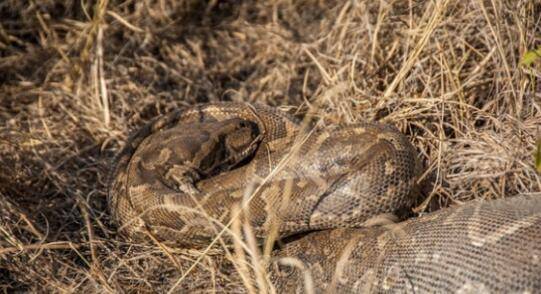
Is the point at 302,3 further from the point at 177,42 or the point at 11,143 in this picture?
the point at 11,143

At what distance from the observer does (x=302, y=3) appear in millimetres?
8695

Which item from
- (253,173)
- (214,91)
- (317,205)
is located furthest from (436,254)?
(214,91)

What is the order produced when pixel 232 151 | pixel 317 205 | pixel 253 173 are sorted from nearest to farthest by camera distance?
pixel 317 205
pixel 253 173
pixel 232 151

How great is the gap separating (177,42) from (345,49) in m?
2.01

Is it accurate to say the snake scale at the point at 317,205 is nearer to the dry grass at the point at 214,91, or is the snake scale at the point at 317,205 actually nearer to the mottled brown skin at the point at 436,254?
the mottled brown skin at the point at 436,254

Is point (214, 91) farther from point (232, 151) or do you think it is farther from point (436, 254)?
point (436, 254)

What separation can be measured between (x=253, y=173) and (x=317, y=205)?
1058 mm

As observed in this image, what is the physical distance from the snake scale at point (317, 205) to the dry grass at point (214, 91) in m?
0.30

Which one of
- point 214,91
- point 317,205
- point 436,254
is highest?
point 436,254

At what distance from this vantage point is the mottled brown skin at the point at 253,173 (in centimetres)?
526

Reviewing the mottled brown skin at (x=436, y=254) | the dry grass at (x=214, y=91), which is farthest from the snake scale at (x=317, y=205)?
the dry grass at (x=214, y=91)

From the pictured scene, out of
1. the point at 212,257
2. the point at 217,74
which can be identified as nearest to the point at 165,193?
the point at 212,257

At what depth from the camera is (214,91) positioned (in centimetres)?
766

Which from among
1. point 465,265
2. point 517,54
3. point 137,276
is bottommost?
point 137,276
